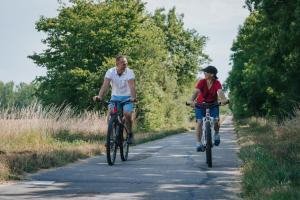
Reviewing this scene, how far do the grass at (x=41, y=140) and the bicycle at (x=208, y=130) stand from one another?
273cm

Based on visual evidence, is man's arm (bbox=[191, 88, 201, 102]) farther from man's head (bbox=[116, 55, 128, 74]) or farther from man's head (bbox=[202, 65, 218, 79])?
man's head (bbox=[116, 55, 128, 74])

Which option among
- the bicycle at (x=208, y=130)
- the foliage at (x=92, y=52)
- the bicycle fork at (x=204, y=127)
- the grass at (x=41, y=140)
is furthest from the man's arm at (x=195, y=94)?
the foliage at (x=92, y=52)

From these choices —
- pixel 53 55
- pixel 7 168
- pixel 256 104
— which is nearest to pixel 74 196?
pixel 7 168

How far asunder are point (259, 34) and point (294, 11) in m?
6.16

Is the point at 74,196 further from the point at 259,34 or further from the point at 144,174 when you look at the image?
the point at 259,34

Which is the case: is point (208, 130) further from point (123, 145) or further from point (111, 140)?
point (123, 145)

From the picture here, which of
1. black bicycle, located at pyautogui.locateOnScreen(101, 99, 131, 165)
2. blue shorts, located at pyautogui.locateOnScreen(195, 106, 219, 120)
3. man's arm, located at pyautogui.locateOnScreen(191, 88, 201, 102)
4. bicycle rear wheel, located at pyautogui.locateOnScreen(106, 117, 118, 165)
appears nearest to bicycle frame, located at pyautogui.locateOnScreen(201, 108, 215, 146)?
blue shorts, located at pyautogui.locateOnScreen(195, 106, 219, 120)

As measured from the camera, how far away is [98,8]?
40.3 m

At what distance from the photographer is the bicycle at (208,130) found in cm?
1047

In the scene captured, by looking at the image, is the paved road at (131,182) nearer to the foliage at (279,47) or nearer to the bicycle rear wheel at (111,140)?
the bicycle rear wheel at (111,140)

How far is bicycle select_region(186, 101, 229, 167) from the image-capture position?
10.5 m

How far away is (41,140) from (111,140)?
489cm

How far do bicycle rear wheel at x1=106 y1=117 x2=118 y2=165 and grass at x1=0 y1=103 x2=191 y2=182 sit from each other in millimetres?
873

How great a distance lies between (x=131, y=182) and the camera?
25.8 feet
